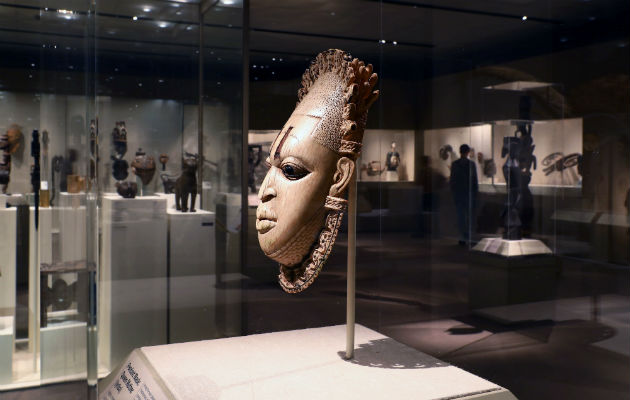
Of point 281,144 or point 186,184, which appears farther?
point 186,184

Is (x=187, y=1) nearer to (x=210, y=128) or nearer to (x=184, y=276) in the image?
(x=210, y=128)

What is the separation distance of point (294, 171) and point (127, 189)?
1.60 m

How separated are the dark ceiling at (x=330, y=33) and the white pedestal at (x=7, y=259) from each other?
3.92 ft

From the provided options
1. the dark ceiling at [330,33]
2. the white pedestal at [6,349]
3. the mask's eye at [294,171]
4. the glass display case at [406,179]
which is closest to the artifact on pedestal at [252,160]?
the glass display case at [406,179]

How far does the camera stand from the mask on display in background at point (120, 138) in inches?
124

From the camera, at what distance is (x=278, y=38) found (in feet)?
10.9

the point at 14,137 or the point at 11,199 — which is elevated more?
the point at 14,137

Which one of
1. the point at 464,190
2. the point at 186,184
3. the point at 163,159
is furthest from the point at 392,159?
the point at 163,159

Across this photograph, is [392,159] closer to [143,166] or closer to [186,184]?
[186,184]

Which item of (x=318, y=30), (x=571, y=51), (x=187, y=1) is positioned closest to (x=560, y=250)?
(x=571, y=51)

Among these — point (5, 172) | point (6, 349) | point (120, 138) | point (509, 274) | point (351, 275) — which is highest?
point (120, 138)

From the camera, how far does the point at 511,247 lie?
3.65 m

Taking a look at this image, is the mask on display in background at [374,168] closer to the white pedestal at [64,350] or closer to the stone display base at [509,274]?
the stone display base at [509,274]

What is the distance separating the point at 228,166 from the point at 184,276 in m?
0.70
